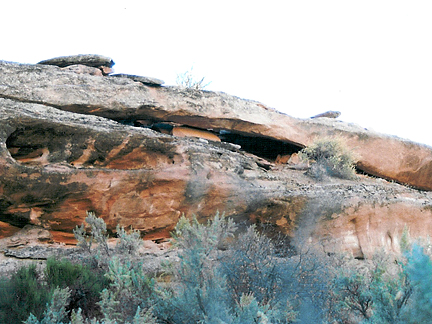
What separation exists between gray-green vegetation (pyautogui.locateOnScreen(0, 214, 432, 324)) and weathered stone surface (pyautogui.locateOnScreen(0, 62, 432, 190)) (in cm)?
377

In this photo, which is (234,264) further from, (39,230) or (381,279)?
(39,230)

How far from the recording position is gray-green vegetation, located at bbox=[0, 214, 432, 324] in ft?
14.7

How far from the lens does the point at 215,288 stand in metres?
4.67

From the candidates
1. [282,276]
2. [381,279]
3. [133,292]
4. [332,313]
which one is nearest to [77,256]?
[133,292]

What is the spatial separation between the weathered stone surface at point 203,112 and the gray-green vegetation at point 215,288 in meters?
3.77

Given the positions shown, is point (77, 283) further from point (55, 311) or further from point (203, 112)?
point (203, 112)

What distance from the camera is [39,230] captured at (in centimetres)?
704

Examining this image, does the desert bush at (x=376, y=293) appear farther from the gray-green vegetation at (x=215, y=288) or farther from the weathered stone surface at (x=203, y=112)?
the weathered stone surface at (x=203, y=112)

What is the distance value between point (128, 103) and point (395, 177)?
743cm

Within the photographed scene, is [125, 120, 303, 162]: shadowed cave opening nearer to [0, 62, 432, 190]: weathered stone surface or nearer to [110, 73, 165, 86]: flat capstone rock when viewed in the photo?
[0, 62, 432, 190]: weathered stone surface

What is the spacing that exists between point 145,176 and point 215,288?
3.13 meters

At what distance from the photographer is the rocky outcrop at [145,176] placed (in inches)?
276

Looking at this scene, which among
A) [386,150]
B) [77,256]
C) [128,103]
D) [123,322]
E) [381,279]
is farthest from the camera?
[386,150]

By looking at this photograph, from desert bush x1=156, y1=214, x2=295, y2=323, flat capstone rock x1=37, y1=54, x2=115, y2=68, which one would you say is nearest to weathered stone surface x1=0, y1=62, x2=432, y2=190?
flat capstone rock x1=37, y1=54, x2=115, y2=68
